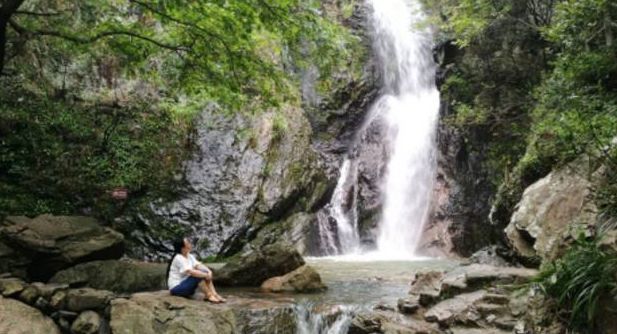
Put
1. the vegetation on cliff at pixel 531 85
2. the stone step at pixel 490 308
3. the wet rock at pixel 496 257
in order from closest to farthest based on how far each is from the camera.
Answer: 1. the stone step at pixel 490 308
2. the vegetation on cliff at pixel 531 85
3. the wet rock at pixel 496 257

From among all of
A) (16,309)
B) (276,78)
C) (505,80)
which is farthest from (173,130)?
(505,80)

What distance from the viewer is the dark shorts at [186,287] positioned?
7285mm

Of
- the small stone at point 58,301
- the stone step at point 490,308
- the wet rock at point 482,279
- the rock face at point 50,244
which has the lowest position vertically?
the stone step at point 490,308

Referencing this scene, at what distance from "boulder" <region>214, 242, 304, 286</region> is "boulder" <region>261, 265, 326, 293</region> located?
230 mm

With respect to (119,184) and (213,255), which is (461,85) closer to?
(213,255)

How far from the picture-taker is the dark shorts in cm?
729

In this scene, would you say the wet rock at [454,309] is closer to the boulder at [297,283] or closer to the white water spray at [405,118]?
the boulder at [297,283]

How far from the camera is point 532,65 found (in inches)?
558

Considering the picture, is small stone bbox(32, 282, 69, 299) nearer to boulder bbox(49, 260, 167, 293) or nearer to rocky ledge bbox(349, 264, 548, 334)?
boulder bbox(49, 260, 167, 293)

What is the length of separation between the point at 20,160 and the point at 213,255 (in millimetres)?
5341

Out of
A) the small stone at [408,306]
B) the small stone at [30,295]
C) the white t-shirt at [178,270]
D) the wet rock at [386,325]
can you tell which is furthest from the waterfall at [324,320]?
the small stone at [30,295]

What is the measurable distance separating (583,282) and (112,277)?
24.8 feet

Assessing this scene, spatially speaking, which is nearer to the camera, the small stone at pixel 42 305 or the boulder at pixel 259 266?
Result: the small stone at pixel 42 305

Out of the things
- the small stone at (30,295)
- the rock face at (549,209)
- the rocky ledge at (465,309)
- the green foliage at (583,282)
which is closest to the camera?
the green foliage at (583,282)
